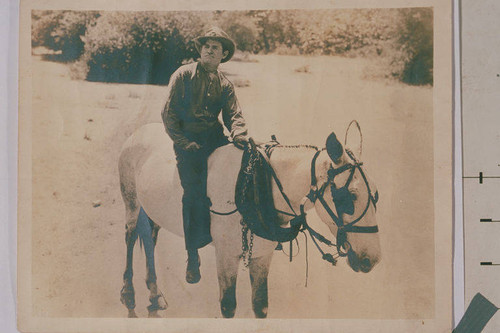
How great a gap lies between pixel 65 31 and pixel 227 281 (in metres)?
0.75

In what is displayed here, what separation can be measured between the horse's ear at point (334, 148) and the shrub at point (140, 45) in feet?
1.31

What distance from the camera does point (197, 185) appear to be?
106cm

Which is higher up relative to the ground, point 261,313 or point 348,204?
point 348,204

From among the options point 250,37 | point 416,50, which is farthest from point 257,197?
point 416,50

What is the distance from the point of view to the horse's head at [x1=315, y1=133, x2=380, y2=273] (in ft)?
3.44

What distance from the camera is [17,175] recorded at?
3.62 ft

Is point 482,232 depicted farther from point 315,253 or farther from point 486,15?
point 486,15

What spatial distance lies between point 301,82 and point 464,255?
602 mm

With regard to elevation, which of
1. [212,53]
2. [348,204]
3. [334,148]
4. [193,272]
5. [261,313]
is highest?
[212,53]

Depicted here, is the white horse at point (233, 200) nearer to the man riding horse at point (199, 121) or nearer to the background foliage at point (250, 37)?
the man riding horse at point (199, 121)

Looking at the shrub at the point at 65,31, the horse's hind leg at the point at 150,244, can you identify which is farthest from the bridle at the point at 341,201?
the shrub at the point at 65,31

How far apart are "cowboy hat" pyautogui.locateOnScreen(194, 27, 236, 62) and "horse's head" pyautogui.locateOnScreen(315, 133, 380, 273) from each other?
328mm

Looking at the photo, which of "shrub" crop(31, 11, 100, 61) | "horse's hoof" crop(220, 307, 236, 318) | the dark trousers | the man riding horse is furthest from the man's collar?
"horse's hoof" crop(220, 307, 236, 318)

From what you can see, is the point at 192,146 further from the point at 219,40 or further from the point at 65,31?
the point at 65,31
